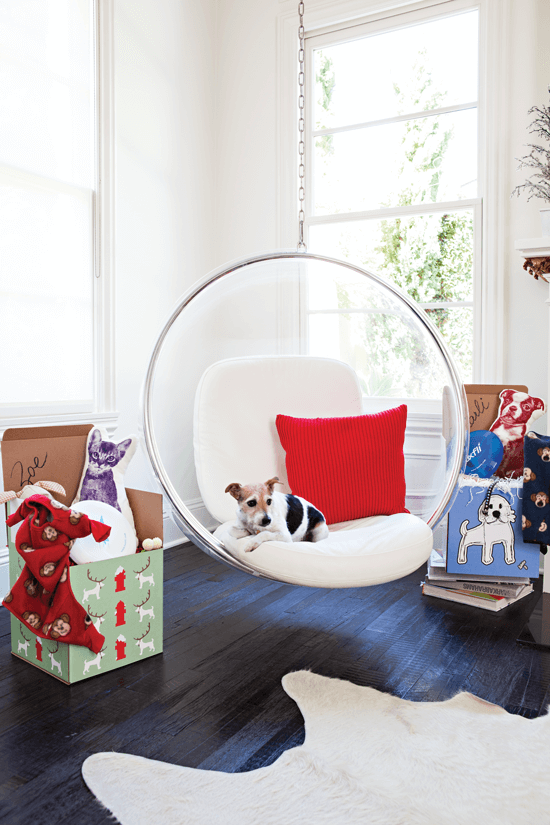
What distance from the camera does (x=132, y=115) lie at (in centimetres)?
297

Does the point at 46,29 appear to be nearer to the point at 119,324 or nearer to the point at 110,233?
the point at 110,233

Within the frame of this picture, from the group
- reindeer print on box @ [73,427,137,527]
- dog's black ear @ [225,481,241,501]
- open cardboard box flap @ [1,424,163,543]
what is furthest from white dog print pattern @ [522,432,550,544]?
reindeer print on box @ [73,427,137,527]

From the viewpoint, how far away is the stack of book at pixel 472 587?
231 centimetres

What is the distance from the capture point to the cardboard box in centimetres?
171

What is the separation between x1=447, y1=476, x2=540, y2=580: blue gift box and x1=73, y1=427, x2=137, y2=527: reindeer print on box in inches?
44.5

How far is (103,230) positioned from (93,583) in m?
1.64

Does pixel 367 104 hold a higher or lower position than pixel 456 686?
higher

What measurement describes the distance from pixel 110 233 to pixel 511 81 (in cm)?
185

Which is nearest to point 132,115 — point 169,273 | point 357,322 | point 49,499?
point 169,273

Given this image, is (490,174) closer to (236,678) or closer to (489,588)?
(489,588)

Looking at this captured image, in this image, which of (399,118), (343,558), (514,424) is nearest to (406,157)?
(399,118)

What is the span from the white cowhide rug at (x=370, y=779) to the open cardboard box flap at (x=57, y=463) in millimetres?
770

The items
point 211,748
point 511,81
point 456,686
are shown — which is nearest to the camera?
point 211,748

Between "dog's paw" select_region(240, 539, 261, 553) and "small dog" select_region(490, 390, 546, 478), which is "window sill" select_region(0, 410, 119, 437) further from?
"small dog" select_region(490, 390, 546, 478)
